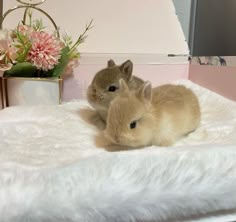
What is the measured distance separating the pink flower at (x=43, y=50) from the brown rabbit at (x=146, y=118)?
0.42 metres

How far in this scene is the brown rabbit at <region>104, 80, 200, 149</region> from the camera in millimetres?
829

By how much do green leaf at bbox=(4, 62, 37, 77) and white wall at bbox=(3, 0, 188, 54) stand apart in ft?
0.97

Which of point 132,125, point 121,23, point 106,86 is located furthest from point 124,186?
point 121,23

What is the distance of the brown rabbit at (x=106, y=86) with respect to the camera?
110cm

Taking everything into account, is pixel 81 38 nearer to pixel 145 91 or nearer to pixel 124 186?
pixel 145 91

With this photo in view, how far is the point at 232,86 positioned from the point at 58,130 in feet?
2.34

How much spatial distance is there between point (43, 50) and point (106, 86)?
0.29 meters

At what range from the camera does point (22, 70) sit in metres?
1.26

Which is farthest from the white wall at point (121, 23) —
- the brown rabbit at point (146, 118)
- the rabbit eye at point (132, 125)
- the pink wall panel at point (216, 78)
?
the rabbit eye at point (132, 125)

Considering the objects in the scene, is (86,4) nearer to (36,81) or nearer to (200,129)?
(36,81)

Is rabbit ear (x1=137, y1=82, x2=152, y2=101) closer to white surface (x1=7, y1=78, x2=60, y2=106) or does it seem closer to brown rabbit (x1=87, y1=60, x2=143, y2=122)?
brown rabbit (x1=87, y1=60, x2=143, y2=122)

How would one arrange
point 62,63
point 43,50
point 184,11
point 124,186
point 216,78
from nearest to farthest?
1. point 124,186
2. point 43,50
3. point 62,63
4. point 216,78
5. point 184,11

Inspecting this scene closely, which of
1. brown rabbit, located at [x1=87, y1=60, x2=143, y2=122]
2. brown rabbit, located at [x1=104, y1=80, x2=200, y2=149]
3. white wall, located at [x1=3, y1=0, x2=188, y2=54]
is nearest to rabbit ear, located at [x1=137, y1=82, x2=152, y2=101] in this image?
brown rabbit, located at [x1=104, y1=80, x2=200, y2=149]

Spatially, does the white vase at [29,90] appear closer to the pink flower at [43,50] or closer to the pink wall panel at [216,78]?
the pink flower at [43,50]
